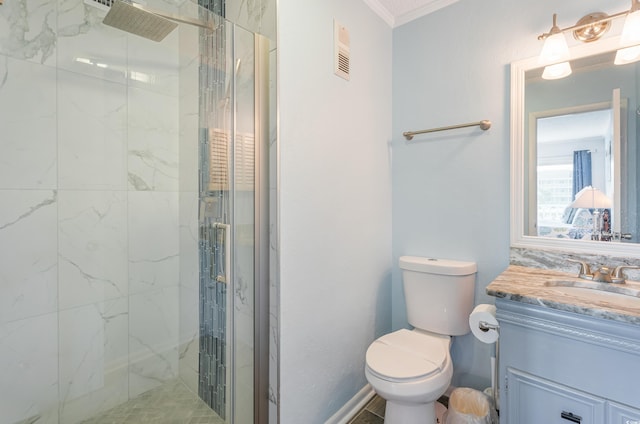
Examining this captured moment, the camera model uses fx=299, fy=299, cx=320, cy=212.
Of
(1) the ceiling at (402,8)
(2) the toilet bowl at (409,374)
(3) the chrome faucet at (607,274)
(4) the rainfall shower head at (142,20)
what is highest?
(1) the ceiling at (402,8)

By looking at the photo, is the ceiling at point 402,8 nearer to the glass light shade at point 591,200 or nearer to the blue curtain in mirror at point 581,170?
the blue curtain in mirror at point 581,170

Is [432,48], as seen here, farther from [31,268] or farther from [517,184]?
[31,268]

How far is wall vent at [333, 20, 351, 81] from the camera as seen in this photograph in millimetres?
1579

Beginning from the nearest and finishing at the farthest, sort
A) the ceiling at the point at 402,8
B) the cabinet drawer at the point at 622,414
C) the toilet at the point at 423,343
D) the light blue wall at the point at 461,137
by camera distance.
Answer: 1. the cabinet drawer at the point at 622,414
2. the toilet at the point at 423,343
3. the light blue wall at the point at 461,137
4. the ceiling at the point at 402,8

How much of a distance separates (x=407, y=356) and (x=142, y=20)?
2.03 metres

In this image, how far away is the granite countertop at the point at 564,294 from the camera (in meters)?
0.96

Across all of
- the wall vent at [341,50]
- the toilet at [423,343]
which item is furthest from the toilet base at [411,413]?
the wall vent at [341,50]

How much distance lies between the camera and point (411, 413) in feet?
4.55

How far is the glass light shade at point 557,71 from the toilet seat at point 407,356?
147cm

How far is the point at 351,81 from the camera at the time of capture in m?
1.71

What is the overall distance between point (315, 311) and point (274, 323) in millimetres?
231

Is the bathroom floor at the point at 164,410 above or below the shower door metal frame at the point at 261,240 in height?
below

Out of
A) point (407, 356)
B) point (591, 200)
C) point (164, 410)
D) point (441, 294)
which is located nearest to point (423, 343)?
point (407, 356)

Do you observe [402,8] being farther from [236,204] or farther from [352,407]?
[352,407]
